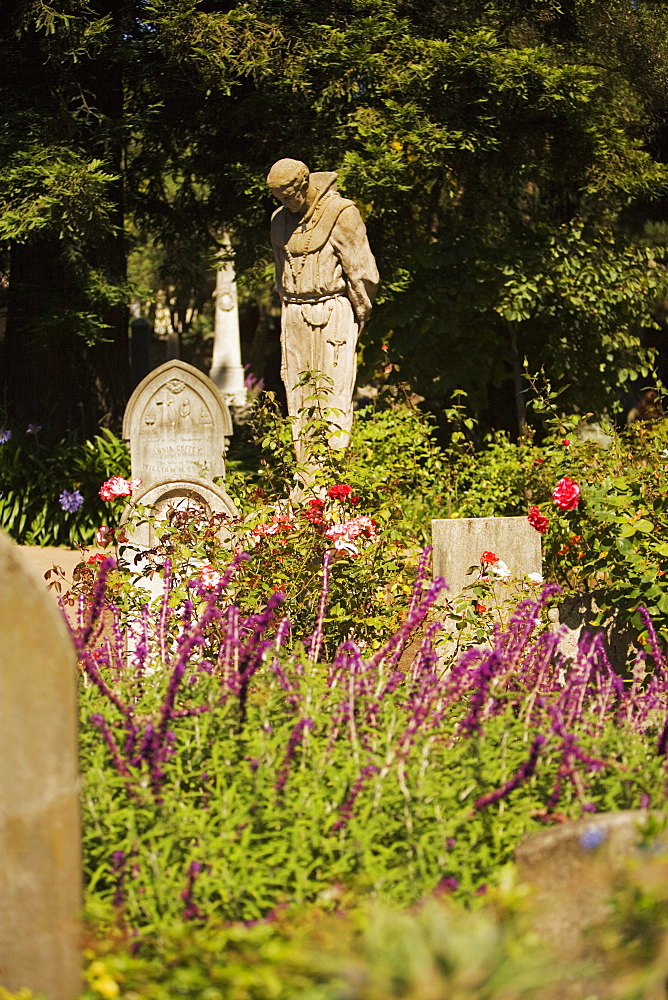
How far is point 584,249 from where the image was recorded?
11594 millimetres

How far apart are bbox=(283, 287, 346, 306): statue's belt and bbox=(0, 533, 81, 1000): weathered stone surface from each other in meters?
5.37

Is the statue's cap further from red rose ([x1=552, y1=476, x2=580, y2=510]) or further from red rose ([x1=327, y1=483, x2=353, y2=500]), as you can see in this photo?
red rose ([x1=552, y1=476, x2=580, y2=510])

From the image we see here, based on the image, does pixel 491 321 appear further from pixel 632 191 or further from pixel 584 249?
pixel 632 191

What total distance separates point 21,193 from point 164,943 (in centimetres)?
880

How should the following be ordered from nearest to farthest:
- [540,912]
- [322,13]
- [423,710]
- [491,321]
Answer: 1. [540,912]
2. [423,710]
3. [322,13]
4. [491,321]

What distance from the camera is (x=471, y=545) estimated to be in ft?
17.8

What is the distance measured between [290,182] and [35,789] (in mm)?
5468

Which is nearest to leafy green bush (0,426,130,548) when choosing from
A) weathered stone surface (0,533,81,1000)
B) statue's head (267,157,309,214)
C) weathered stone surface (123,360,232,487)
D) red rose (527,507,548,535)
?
weathered stone surface (123,360,232,487)

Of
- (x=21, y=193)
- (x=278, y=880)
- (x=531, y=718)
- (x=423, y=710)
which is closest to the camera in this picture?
(x=278, y=880)

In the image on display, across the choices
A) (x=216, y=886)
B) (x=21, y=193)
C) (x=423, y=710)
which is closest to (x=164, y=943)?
(x=216, y=886)

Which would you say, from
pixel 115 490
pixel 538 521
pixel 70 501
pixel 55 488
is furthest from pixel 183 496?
pixel 55 488

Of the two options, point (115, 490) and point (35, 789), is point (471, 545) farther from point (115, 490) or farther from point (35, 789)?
point (35, 789)

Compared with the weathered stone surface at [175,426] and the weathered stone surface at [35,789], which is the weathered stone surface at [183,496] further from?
the weathered stone surface at [35,789]

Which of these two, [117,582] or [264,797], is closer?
[264,797]
